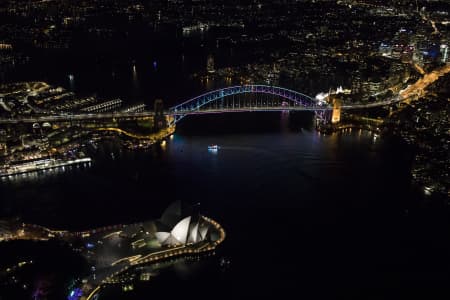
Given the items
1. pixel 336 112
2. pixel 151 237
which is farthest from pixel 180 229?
pixel 336 112

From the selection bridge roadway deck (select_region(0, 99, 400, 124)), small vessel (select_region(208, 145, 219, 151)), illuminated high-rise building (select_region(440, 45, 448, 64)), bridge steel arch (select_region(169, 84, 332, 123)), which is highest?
illuminated high-rise building (select_region(440, 45, 448, 64))

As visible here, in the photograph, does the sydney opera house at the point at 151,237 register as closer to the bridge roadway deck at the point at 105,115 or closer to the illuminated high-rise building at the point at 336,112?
the bridge roadway deck at the point at 105,115

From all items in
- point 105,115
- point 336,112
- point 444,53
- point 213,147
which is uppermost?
point 444,53

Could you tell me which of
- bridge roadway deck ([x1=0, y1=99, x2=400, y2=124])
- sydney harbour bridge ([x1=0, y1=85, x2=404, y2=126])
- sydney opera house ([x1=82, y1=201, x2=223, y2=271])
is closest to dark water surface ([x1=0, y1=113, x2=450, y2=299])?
sydney opera house ([x1=82, y1=201, x2=223, y2=271])

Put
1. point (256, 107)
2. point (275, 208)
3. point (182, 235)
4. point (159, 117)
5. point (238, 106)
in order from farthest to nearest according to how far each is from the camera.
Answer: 1. point (238, 106)
2. point (256, 107)
3. point (159, 117)
4. point (275, 208)
5. point (182, 235)

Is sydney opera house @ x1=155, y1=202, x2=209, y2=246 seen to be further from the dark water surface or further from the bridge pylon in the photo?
the bridge pylon

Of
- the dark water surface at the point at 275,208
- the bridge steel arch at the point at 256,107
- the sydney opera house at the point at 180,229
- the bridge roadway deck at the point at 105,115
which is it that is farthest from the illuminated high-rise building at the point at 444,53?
the sydney opera house at the point at 180,229

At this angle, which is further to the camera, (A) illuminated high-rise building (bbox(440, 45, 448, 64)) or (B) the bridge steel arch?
(A) illuminated high-rise building (bbox(440, 45, 448, 64))

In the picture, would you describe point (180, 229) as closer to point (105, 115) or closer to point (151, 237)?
point (151, 237)

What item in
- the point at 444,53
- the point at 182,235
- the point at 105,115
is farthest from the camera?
the point at 444,53
